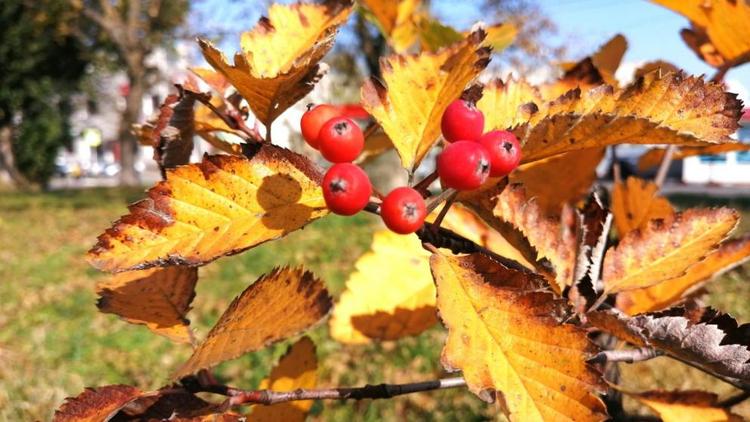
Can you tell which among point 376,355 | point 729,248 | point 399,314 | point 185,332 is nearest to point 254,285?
point 185,332

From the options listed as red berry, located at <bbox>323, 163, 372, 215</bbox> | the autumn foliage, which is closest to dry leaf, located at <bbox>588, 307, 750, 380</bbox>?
the autumn foliage

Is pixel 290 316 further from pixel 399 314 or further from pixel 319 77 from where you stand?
pixel 399 314

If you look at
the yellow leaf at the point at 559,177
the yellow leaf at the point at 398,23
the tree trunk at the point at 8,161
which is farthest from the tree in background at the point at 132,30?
the yellow leaf at the point at 559,177

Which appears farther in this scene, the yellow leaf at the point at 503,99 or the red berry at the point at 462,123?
the yellow leaf at the point at 503,99

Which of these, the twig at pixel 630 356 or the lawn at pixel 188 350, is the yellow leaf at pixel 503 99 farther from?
the lawn at pixel 188 350

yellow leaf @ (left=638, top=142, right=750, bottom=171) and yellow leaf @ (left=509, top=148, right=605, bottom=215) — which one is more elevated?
yellow leaf @ (left=638, top=142, right=750, bottom=171)

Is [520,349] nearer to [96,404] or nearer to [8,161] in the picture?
[96,404]

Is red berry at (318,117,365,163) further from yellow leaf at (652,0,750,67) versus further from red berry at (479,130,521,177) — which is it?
yellow leaf at (652,0,750,67)
